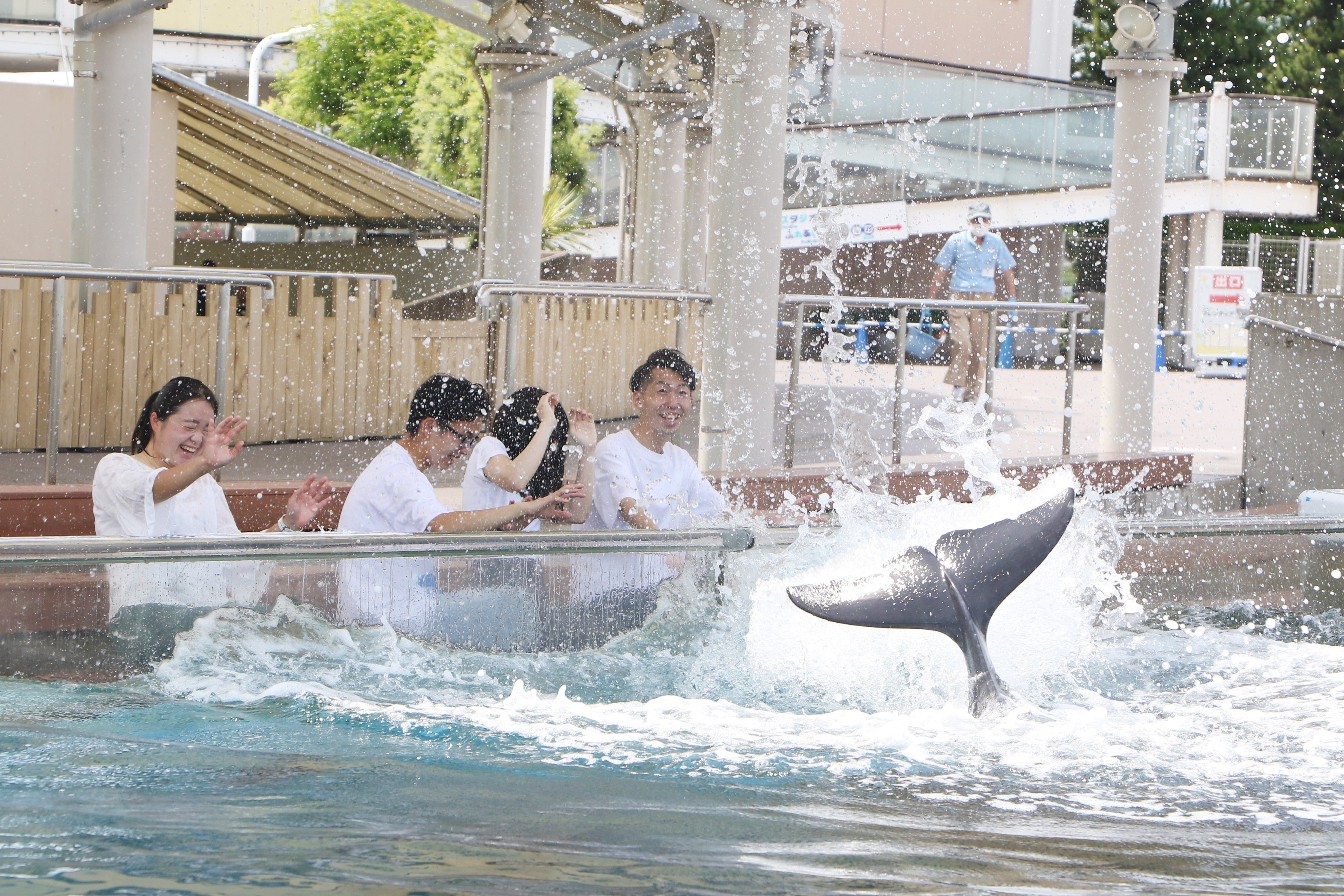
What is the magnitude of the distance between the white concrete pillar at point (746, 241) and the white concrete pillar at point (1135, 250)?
3.50 metres

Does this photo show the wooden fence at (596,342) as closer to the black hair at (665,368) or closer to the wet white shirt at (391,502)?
the black hair at (665,368)

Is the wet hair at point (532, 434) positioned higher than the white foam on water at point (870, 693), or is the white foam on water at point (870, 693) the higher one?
the wet hair at point (532, 434)

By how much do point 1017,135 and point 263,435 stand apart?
1941 cm

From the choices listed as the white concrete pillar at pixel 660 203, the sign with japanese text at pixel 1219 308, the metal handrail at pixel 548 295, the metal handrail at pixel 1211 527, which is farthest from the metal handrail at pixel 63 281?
the sign with japanese text at pixel 1219 308

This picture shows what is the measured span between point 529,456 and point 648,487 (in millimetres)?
692

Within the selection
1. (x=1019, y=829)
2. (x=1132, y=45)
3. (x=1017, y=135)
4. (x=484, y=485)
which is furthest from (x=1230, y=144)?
(x=1019, y=829)

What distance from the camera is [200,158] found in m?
21.4

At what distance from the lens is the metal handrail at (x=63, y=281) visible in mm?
8109

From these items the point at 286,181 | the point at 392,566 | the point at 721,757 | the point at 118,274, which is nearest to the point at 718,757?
the point at 721,757

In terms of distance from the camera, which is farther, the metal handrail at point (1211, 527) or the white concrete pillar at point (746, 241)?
the white concrete pillar at point (746, 241)

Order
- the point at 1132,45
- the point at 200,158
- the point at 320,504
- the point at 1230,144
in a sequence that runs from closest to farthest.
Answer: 1. the point at 320,504
2. the point at 1132,45
3. the point at 200,158
4. the point at 1230,144

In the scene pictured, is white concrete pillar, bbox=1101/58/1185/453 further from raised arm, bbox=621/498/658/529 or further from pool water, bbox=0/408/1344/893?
raised arm, bbox=621/498/658/529

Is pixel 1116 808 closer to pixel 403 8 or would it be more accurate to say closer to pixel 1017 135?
pixel 1017 135

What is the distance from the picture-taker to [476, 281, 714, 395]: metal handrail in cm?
943
